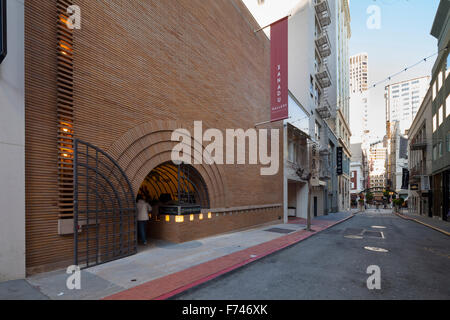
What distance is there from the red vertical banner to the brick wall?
6.00 feet

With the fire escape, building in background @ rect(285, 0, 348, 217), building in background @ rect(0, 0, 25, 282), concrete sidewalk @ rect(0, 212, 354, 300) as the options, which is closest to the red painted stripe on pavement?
concrete sidewalk @ rect(0, 212, 354, 300)

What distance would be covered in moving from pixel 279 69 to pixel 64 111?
1225 cm

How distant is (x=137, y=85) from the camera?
9055 millimetres

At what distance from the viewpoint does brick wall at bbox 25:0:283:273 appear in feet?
21.2

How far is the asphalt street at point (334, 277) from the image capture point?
5648 mm

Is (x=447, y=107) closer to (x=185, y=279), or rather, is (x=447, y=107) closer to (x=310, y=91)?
(x=310, y=91)

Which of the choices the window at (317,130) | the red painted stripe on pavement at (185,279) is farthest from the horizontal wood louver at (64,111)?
the window at (317,130)

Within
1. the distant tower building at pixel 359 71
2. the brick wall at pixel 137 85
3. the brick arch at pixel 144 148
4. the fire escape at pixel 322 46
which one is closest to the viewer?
the brick wall at pixel 137 85

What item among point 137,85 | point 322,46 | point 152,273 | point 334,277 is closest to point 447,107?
point 322,46

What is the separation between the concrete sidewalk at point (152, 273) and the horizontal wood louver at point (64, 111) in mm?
1796

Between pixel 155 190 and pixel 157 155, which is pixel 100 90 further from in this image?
pixel 155 190

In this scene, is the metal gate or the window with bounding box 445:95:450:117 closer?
the metal gate

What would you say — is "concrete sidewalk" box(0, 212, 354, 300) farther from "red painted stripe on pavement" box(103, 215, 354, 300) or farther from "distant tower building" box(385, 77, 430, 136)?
"distant tower building" box(385, 77, 430, 136)

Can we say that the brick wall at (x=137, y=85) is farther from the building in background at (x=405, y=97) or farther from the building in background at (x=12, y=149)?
the building in background at (x=405, y=97)
